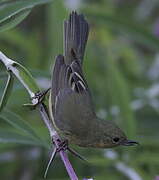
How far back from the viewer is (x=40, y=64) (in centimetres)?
424

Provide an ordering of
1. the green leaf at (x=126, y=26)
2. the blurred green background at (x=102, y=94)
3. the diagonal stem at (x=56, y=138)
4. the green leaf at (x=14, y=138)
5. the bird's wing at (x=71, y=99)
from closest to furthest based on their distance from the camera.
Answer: the diagonal stem at (x=56, y=138), the bird's wing at (x=71, y=99), the green leaf at (x=14, y=138), the blurred green background at (x=102, y=94), the green leaf at (x=126, y=26)

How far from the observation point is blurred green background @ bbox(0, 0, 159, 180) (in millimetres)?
3250

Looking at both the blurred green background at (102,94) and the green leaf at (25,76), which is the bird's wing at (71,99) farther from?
the green leaf at (25,76)

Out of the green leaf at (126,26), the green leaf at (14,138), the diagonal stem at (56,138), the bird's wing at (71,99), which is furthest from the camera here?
the green leaf at (126,26)

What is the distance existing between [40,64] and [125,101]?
1.04m

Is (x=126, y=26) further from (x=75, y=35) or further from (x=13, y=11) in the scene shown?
(x=13, y=11)

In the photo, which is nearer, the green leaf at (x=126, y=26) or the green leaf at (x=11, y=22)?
the green leaf at (x=11, y=22)

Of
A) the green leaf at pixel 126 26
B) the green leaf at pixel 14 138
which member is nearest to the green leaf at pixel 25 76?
the green leaf at pixel 14 138

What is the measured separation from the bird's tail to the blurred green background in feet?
0.64

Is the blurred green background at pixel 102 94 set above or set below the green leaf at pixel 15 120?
above

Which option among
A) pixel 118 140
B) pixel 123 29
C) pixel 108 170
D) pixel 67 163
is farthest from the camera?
pixel 123 29

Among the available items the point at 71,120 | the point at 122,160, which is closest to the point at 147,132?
the point at 122,160

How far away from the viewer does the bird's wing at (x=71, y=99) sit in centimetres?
221

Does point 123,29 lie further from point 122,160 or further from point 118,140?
point 118,140
